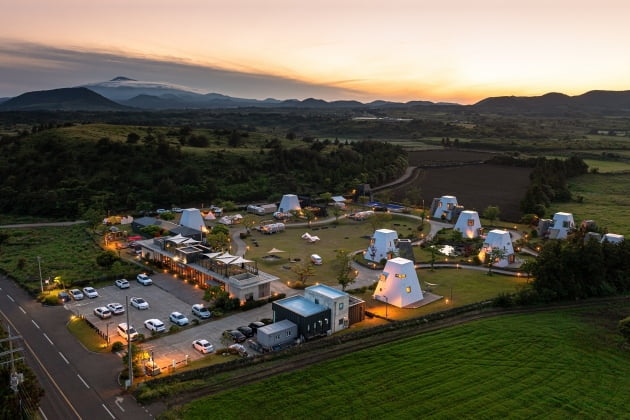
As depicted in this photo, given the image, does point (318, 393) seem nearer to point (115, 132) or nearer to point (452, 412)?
point (452, 412)

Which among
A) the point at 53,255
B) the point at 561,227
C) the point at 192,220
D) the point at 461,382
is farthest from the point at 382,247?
the point at 53,255

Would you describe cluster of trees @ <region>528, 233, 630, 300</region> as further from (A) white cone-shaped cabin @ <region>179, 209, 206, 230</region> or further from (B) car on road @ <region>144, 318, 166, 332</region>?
(A) white cone-shaped cabin @ <region>179, 209, 206, 230</region>

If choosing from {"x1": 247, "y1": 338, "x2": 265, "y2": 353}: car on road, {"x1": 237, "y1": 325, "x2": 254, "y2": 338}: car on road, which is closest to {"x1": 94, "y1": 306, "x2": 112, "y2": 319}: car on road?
{"x1": 237, "y1": 325, "x2": 254, "y2": 338}: car on road

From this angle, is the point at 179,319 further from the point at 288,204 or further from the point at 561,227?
the point at 561,227

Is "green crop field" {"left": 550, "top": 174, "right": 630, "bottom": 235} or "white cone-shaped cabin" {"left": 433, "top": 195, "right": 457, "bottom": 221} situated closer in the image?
"green crop field" {"left": 550, "top": 174, "right": 630, "bottom": 235}

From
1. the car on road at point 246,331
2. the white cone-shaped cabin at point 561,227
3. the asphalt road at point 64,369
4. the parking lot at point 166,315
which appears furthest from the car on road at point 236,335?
the white cone-shaped cabin at point 561,227

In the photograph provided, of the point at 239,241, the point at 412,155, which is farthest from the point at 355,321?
the point at 412,155
